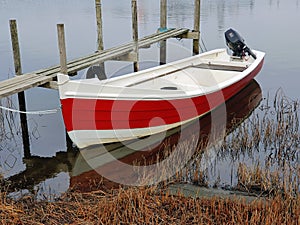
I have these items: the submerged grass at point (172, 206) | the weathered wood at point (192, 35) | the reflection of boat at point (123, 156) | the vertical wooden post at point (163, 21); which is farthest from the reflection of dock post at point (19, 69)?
the weathered wood at point (192, 35)

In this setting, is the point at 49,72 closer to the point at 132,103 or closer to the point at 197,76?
the point at 132,103

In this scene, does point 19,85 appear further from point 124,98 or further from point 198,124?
point 198,124

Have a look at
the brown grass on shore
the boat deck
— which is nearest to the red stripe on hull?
the boat deck

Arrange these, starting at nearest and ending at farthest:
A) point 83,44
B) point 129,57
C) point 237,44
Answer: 1. point 129,57
2. point 237,44
3. point 83,44

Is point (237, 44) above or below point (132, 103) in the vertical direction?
above

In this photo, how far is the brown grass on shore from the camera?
3990 millimetres

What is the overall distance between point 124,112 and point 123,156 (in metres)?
0.71

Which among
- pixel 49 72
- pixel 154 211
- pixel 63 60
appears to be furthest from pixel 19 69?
pixel 154 211

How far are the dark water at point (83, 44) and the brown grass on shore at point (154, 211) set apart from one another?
3.27 feet

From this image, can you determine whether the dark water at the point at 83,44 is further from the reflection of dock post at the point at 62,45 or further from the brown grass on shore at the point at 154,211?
the reflection of dock post at the point at 62,45

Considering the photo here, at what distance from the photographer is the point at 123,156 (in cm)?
632

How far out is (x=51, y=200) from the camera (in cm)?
485

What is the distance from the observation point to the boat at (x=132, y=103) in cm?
584

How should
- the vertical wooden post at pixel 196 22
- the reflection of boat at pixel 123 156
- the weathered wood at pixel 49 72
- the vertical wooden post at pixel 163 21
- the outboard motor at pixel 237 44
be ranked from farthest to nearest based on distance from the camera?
the vertical wooden post at pixel 163 21, the vertical wooden post at pixel 196 22, the outboard motor at pixel 237 44, the weathered wood at pixel 49 72, the reflection of boat at pixel 123 156
